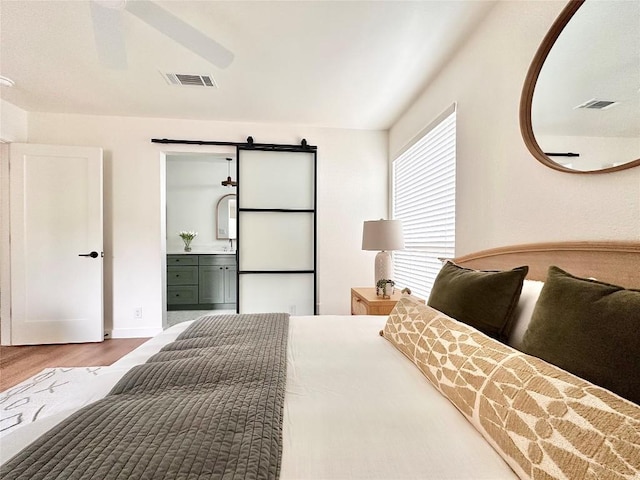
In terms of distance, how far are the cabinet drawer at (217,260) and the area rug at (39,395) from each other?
2.50 meters

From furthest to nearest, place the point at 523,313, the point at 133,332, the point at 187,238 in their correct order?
the point at 187,238, the point at 133,332, the point at 523,313

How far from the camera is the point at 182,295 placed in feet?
16.2

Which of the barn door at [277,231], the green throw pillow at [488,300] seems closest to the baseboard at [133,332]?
the barn door at [277,231]

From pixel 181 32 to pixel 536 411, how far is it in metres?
2.55

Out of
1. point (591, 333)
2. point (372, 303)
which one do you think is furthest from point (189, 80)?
point (591, 333)

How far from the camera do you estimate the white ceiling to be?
1.78 m

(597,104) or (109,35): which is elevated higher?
(109,35)

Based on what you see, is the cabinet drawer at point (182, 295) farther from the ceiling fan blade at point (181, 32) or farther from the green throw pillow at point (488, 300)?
the green throw pillow at point (488, 300)

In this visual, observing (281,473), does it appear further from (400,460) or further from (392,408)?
(392,408)

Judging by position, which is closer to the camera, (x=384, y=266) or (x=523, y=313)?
(x=523, y=313)

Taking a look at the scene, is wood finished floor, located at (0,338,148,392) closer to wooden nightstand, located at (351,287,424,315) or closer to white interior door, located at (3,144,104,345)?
white interior door, located at (3,144,104,345)

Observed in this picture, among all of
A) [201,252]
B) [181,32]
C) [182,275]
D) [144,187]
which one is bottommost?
[182,275]

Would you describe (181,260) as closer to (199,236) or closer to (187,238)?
(187,238)

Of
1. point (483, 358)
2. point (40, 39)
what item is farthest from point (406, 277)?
point (40, 39)
